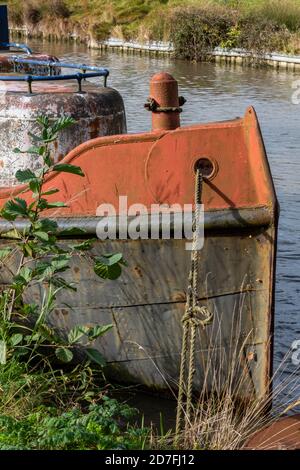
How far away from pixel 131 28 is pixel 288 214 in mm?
23508

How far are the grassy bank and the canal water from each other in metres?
1.09

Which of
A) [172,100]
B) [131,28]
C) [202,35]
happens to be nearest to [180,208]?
[172,100]

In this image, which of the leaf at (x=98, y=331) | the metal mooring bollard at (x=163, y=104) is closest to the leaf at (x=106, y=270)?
the leaf at (x=98, y=331)

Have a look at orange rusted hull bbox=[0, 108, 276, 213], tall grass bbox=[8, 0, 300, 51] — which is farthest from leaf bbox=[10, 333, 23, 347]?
tall grass bbox=[8, 0, 300, 51]

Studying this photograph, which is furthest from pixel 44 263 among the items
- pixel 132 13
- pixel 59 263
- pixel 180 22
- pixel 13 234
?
pixel 132 13

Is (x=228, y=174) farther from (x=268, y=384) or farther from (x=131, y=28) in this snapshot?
(x=131, y=28)

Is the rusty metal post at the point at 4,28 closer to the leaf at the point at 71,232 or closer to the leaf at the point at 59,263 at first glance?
the leaf at the point at 71,232

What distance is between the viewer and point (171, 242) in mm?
5992

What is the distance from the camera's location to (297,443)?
4957 millimetres

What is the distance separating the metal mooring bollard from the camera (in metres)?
6.14

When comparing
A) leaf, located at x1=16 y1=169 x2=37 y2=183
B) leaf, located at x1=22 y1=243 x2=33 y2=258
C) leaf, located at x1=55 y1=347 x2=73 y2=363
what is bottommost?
leaf, located at x1=55 y1=347 x2=73 y2=363

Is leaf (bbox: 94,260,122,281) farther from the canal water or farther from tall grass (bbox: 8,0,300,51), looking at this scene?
tall grass (bbox: 8,0,300,51)

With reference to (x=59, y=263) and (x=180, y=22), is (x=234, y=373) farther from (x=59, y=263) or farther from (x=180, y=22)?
(x=180, y=22)

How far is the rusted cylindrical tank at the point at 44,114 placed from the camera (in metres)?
6.96
